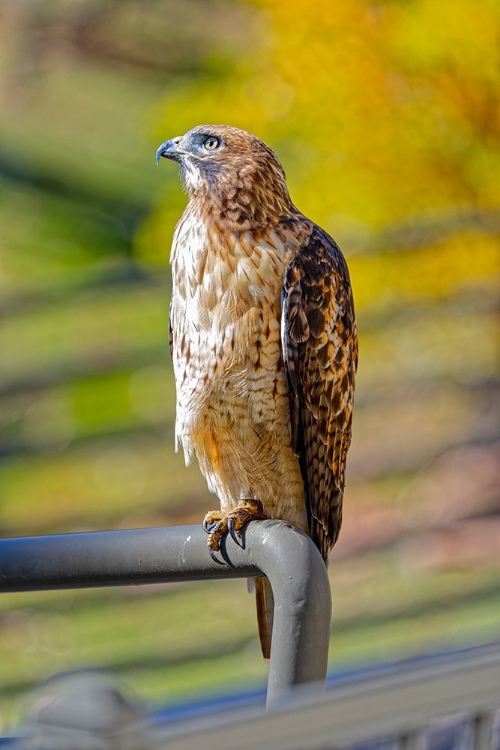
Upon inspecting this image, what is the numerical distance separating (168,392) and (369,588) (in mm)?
1089

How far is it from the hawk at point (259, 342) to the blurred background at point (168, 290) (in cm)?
139

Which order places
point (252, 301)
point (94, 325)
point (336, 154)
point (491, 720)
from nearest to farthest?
point (491, 720) < point (252, 301) < point (94, 325) < point (336, 154)

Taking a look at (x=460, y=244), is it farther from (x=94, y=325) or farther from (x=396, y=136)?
(x=94, y=325)

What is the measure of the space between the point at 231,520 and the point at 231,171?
77 centimetres

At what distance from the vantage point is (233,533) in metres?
1.77

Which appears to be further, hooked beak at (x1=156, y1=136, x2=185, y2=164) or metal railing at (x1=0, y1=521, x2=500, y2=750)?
hooked beak at (x1=156, y1=136, x2=185, y2=164)

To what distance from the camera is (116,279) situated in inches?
150

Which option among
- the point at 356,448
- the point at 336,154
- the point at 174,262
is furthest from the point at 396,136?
the point at 174,262

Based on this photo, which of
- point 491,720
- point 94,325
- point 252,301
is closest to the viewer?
point 491,720

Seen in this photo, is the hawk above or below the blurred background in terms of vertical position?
below

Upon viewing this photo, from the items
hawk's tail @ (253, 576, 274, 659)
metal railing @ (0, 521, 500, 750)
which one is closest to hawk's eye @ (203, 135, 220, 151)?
hawk's tail @ (253, 576, 274, 659)

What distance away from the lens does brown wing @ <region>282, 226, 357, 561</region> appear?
221 centimetres

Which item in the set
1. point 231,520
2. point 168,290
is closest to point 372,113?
point 168,290

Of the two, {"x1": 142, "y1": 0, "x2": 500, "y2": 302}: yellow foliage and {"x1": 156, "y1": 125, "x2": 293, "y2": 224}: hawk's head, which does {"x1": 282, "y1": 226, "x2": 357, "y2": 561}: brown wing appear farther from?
{"x1": 142, "y1": 0, "x2": 500, "y2": 302}: yellow foliage
